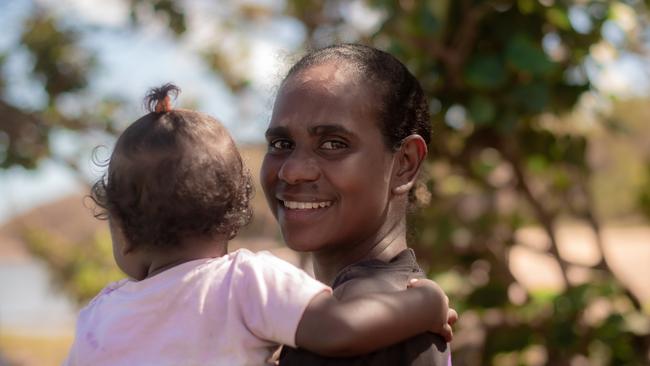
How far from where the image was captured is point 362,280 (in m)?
1.60

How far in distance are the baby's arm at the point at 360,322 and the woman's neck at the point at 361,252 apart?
0.77 feet

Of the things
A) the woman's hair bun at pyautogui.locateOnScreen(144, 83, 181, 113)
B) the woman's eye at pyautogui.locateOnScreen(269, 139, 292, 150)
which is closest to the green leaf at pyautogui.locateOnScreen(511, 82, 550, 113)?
the woman's eye at pyautogui.locateOnScreen(269, 139, 292, 150)

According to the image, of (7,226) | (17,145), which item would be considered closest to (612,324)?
(17,145)

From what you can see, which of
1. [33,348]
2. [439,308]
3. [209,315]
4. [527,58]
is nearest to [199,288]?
[209,315]

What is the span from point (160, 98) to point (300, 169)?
0.95 feet

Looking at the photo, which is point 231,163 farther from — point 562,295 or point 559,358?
point 559,358

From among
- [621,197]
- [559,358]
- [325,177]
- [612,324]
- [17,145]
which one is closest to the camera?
[325,177]

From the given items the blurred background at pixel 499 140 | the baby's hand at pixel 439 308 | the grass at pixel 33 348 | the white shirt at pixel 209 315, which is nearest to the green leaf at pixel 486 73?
the blurred background at pixel 499 140

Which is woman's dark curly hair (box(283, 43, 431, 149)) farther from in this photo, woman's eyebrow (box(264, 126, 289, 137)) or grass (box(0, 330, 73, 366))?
grass (box(0, 330, 73, 366))

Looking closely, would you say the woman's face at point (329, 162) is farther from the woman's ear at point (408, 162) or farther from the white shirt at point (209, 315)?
the white shirt at point (209, 315)

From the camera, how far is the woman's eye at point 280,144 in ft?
5.87

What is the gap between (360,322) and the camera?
1471 mm

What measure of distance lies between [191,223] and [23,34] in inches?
227

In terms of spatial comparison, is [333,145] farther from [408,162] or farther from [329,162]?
[408,162]
